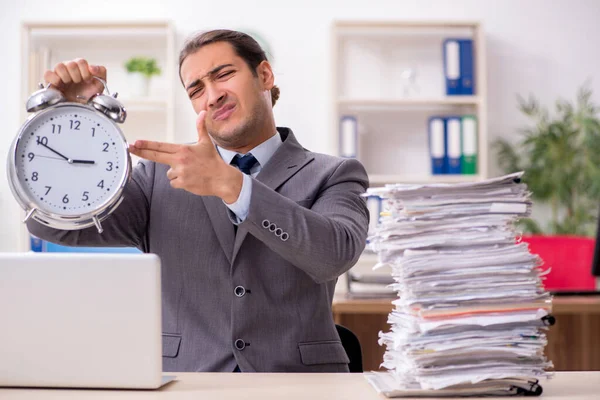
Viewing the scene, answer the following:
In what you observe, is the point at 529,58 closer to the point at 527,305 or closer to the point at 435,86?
the point at 435,86

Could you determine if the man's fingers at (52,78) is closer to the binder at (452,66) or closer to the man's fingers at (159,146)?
the man's fingers at (159,146)

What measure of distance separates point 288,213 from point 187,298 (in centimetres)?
45

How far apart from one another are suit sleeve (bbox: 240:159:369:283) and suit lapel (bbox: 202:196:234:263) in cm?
20

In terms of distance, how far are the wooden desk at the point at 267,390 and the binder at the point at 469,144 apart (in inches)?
126

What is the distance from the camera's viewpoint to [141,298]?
1.13 meters

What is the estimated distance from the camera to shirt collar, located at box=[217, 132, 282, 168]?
6.15 ft

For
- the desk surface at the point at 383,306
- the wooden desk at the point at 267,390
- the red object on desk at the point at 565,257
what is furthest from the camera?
the red object on desk at the point at 565,257

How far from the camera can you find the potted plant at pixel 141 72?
176 inches

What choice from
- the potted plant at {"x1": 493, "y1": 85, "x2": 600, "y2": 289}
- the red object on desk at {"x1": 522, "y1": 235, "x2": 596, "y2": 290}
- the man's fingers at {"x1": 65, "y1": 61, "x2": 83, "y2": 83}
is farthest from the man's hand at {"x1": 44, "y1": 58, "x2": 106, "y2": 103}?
the potted plant at {"x1": 493, "y1": 85, "x2": 600, "y2": 289}

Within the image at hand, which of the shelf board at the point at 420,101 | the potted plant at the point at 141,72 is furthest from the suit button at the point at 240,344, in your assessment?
the potted plant at the point at 141,72

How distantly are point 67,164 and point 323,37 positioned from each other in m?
3.62

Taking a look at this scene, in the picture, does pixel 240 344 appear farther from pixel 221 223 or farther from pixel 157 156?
pixel 157 156

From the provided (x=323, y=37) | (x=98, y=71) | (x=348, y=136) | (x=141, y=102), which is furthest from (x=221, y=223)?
(x=323, y=37)

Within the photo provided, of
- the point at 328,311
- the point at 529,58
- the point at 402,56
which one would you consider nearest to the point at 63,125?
the point at 328,311
